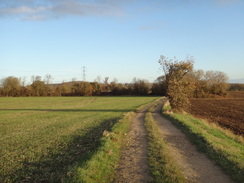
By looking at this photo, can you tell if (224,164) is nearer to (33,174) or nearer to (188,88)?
(33,174)

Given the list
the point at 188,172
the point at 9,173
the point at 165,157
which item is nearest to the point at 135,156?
the point at 165,157

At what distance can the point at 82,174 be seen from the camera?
5.79 metres

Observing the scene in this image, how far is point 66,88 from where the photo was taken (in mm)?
103000

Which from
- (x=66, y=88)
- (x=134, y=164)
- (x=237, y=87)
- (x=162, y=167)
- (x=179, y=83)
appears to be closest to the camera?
(x=162, y=167)

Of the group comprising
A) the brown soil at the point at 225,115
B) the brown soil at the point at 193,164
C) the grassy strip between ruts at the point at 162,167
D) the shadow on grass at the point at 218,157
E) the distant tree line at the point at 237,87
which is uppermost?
the distant tree line at the point at 237,87

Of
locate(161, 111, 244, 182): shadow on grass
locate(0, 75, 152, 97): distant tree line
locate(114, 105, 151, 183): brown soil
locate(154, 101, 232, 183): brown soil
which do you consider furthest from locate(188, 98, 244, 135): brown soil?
locate(0, 75, 152, 97): distant tree line

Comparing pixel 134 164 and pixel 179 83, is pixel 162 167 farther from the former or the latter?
pixel 179 83

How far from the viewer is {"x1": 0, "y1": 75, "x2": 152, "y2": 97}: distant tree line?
94.6m

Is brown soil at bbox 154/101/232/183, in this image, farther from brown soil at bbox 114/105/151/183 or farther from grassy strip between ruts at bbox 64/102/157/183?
grassy strip between ruts at bbox 64/102/157/183

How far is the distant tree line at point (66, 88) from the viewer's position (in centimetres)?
9456

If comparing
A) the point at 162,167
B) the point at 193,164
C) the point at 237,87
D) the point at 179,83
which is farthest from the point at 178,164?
the point at 237,87

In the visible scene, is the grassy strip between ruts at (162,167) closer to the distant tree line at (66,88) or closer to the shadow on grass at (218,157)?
the shadow on grass at (218,157)


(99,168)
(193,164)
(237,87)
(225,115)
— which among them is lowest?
(225,115)

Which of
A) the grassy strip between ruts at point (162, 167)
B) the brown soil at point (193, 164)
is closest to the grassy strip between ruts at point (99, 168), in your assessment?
the grassy strip between ruts at point (162, 167)
